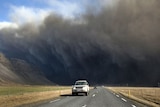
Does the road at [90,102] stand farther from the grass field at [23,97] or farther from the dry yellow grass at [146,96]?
the grass field at [23,97]

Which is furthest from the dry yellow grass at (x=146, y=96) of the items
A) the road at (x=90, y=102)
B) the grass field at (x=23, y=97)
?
the grass field at (x=23, y=97)

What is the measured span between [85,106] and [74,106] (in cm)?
84

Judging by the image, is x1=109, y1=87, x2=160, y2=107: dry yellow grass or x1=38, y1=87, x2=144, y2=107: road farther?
x1=109, y1=87, x2=160, y2=107: dry yellow grass

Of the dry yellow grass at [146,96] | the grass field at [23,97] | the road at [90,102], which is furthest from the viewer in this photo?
the dry yellow grass at [146,96]

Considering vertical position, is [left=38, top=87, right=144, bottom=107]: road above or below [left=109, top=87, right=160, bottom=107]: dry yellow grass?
below

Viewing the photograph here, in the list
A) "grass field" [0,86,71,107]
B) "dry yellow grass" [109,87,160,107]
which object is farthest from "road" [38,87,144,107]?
"grass field" [0,86,71,107]

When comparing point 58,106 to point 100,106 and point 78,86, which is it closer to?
point 100,106

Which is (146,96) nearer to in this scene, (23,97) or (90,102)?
(23,97)

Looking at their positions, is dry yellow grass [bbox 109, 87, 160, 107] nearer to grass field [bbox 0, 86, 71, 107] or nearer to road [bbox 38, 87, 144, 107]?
road [bbox 38, 87, 144, 107]

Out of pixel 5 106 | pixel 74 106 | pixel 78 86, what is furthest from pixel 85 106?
pixel 78 86

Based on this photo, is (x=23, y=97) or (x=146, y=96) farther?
(x=146, y=96)

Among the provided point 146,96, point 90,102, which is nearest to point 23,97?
point 90,102

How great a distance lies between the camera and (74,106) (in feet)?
69.4

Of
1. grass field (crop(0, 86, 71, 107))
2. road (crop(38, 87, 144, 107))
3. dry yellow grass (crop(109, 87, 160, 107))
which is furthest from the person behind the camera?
dry yellow grass (crop(109, 87, 160, 107))
